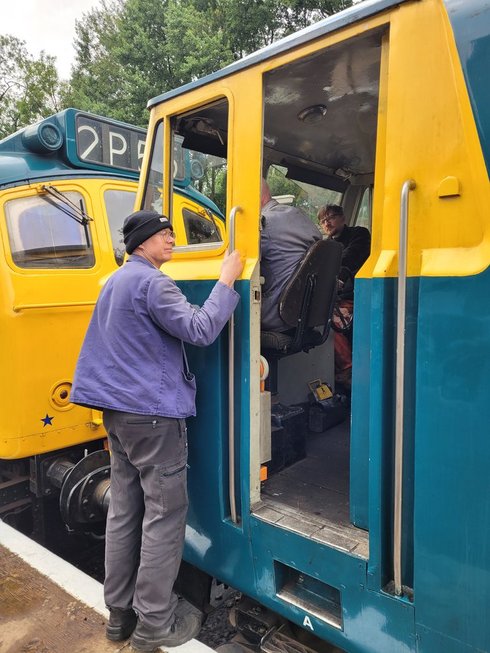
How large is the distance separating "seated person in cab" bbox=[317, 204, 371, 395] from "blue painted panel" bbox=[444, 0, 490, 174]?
6.60 ft

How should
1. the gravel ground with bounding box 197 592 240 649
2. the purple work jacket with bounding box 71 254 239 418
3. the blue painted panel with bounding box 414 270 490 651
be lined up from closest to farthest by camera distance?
the blue painted panel with bounding box 414 270 490 651
the purple work jacket with bounding box 71 254 239 418
the gravel ground with bounding box 197 592 240 649

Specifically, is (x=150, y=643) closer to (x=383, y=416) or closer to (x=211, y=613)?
(x=211, y=613)

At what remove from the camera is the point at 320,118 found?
9.17ft

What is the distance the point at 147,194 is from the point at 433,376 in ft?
6.04

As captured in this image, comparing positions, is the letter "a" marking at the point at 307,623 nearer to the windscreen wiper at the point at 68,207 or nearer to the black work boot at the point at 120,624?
the black work boot at the point at 120,624

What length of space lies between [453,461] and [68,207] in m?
3.29

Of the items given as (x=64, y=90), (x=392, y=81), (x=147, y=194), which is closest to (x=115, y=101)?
(x=64, y=90)

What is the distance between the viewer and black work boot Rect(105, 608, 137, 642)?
2.19m

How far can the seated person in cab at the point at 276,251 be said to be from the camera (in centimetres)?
253

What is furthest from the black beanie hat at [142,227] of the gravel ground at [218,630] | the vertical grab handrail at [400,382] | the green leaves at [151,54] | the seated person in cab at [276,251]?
the green leaves at [151,54]

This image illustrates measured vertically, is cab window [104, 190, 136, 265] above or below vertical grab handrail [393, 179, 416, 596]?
above

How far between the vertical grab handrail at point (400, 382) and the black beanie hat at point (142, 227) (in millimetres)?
1089

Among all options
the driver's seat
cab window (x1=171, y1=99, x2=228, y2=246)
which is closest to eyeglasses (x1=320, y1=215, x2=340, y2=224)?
cab window (x1=171, y1=99, x2=228, y2=246)

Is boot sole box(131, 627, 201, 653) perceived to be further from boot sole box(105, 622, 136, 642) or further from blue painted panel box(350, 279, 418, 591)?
blue painted panel box(350, 279, 418, 591)
